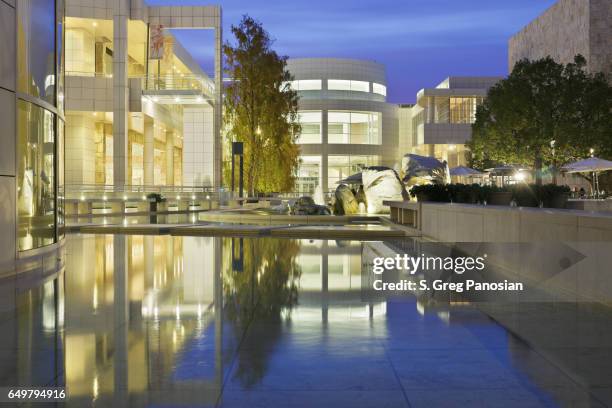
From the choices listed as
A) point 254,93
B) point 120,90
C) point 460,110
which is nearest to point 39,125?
point 254,93

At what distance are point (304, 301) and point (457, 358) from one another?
301 centimetres

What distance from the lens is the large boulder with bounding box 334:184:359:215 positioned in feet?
101

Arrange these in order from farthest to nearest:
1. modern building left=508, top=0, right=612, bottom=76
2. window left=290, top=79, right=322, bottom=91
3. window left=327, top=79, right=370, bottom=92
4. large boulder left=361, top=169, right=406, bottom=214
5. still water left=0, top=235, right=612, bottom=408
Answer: window left=327, top=79, right=370, bottom=92 < window left=290, top=79, right=322, bottom=91 < modern building left=508, top=0, right=612, bottom=76 < large boulder left=361, top=169, right=406, bottom=214 < still water left=0, top=235, right=612, bottom=408

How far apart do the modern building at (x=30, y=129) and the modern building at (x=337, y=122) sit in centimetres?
7033

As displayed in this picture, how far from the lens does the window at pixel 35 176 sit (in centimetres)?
1222

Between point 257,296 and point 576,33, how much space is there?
61186 millimetres

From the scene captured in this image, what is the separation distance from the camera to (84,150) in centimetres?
4966

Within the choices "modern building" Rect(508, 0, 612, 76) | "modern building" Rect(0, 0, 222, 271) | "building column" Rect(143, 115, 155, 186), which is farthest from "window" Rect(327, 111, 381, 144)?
"building column" Rect(143, 115, 155, 186)

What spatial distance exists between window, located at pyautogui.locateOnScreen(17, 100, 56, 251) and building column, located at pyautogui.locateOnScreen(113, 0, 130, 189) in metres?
33.6

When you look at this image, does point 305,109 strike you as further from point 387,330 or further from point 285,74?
point 387,330

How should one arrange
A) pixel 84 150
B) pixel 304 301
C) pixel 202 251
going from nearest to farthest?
pixel 304 301 → pixel 202 251 → pixel 84 150

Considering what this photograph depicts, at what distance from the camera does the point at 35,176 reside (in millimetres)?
12961

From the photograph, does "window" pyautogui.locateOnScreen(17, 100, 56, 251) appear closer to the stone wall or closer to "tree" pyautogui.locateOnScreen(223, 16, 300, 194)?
"tree" pyautogui.locateOnScreen(223, 16, 300, 194)

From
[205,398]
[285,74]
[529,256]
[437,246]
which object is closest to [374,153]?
[285,74]
